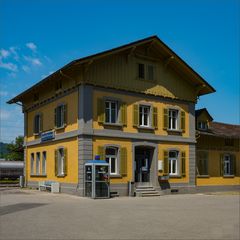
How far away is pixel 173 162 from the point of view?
26672 millimetres

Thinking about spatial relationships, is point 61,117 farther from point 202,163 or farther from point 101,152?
point 202,163

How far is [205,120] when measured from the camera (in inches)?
1198

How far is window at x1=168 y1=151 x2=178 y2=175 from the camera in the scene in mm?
26422

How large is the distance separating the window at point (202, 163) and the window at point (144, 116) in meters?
5.47

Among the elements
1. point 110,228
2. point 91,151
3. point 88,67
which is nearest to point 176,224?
point 110,228

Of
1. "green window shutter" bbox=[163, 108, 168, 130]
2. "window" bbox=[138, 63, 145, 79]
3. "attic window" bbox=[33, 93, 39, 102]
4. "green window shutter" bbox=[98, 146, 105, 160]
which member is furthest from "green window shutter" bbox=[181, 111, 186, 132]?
"attic window" bbox=[33, 93, 39, 102]

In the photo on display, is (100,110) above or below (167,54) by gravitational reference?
below

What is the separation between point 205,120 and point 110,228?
2062 cm

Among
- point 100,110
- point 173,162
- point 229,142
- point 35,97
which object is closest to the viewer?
point 100,110

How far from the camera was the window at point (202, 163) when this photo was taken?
28844 mm

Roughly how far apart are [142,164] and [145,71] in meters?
5.59

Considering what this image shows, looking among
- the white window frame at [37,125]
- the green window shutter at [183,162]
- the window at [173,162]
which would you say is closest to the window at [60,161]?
the white window frame at [37,125]

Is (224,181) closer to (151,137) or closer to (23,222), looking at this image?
(151,137)

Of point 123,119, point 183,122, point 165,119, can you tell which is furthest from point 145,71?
point 183,122
